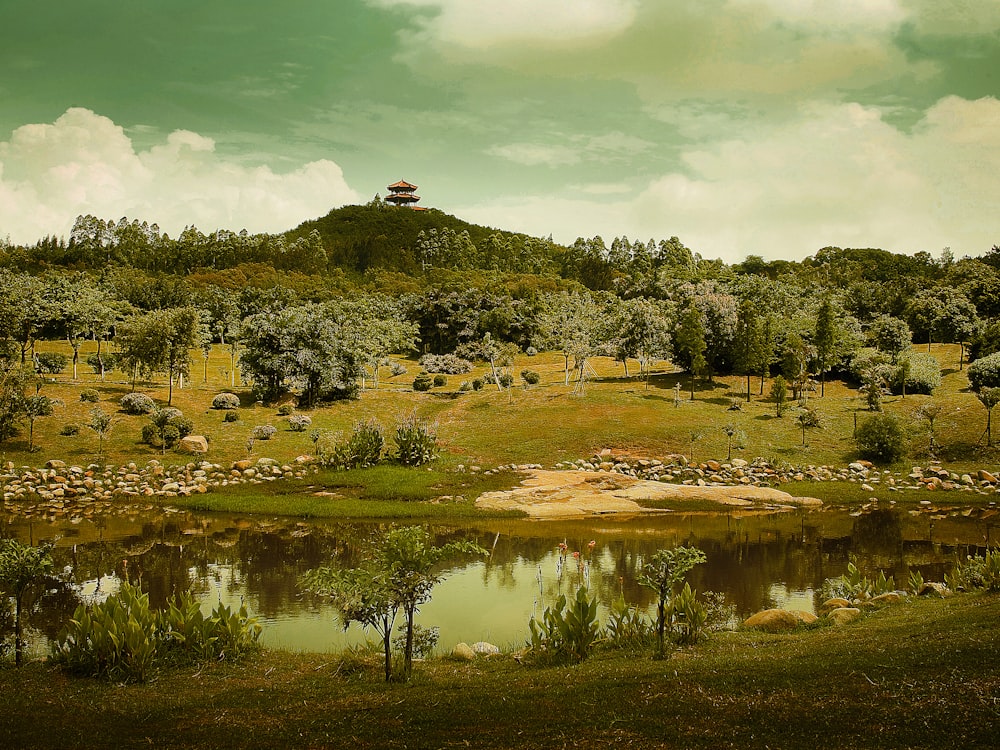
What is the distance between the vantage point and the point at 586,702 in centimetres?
1179

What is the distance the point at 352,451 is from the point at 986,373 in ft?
168

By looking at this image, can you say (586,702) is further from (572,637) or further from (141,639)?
(141,639)

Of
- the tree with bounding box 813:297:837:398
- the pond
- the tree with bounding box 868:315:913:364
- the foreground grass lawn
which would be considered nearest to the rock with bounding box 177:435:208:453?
the pond

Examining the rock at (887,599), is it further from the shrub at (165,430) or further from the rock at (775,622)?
the shrub at (165,430)

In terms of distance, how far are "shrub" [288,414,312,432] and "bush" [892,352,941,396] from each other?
49.8m

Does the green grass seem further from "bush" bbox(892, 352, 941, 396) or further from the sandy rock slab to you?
"bush" bbox(892, 352, 941, 396)

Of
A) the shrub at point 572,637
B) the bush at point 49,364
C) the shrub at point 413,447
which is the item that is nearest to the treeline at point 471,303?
the bush at point 49,364

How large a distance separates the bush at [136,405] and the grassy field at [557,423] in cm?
102

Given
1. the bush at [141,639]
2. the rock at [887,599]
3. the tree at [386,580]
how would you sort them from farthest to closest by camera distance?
the rock at [887,599]
the bush at [141,639]
the tree at [386,580]

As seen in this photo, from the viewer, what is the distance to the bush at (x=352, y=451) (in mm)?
43750

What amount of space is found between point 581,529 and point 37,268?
463 feet

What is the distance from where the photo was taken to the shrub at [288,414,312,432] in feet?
169

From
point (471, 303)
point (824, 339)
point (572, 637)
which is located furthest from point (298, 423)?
point (471, 303)

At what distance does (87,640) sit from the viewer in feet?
49.4
